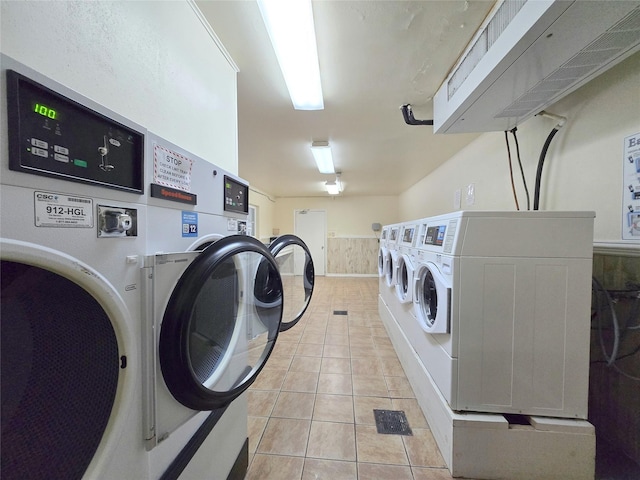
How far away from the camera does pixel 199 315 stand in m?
0.84

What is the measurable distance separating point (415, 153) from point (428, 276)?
2.20 metres

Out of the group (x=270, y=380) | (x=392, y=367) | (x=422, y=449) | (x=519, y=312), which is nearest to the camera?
(x=519, y=312)

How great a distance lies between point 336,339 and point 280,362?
776 millimetres

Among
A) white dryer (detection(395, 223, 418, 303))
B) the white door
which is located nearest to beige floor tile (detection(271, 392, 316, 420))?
white dryer (detection(395, 223, 418, 303))

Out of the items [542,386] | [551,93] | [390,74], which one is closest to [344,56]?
[390,74]

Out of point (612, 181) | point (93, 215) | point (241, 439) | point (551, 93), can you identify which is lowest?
point (241, 439)

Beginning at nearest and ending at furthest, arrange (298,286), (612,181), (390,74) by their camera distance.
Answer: (612,181) < (390,74) < (298,286)

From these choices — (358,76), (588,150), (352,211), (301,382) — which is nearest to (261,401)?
(301,382)

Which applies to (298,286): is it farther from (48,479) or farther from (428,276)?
(48,479)

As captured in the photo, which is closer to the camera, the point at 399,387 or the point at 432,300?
the point at 432,300

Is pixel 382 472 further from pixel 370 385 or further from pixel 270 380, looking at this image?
pixel 270 380

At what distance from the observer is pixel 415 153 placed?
10.6 ft

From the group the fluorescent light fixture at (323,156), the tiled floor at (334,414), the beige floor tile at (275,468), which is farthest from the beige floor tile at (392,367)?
the fluorescent light fixture at (323,156)

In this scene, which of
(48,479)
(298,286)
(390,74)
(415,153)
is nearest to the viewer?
(48,479)
